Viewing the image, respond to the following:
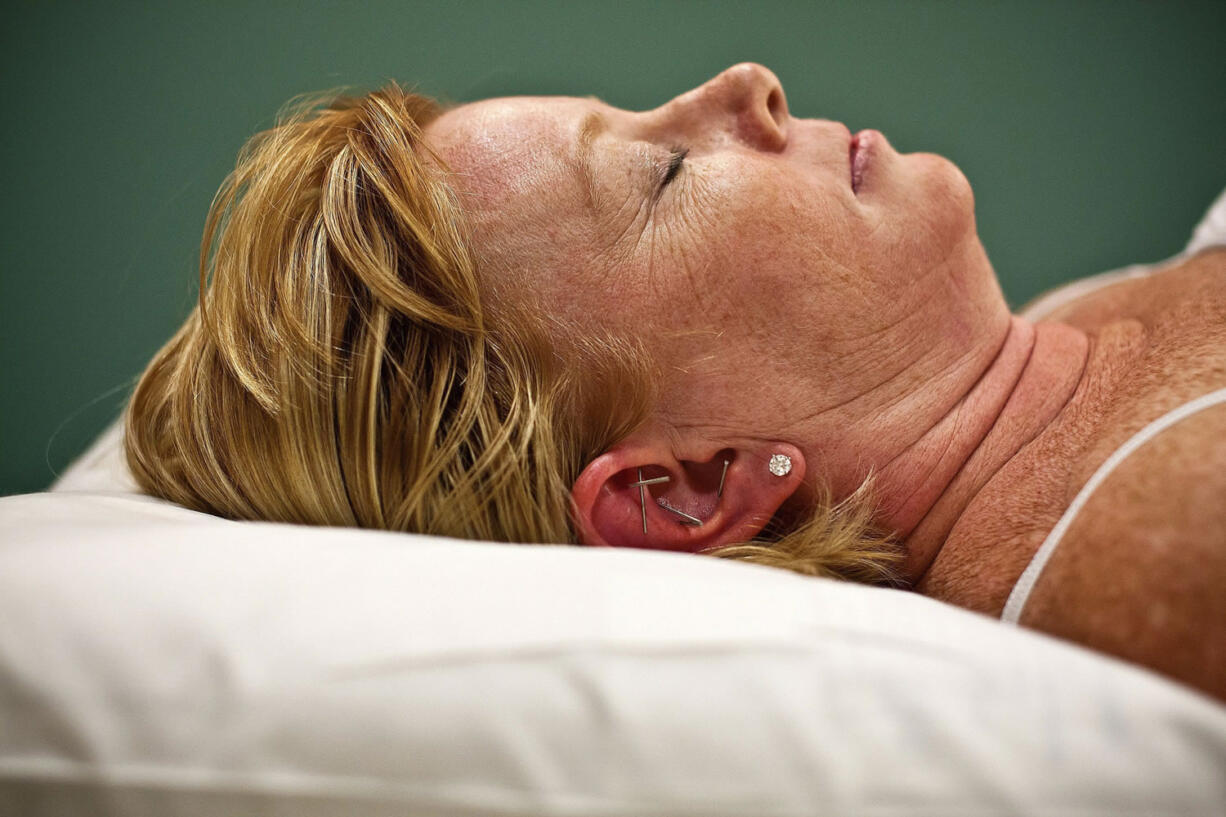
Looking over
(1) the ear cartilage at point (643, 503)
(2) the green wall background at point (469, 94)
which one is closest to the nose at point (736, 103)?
(1) the ear cartilage at point (643, 503)

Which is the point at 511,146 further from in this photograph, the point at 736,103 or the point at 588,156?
the point at 736,103

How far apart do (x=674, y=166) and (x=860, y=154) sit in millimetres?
234

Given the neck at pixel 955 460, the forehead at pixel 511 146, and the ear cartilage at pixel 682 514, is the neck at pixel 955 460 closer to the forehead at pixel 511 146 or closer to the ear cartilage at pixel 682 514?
the ear cartilage at pixel 682 514

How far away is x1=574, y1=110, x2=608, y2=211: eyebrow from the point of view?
824 millimetres

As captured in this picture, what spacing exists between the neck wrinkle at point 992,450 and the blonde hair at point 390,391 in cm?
4

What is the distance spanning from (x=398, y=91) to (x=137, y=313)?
1.09m

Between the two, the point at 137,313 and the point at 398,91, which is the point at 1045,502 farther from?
the point at 137,313

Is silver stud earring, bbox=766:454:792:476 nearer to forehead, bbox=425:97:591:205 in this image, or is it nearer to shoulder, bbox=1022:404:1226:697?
shoulder, bbox=1022:404:1226:697

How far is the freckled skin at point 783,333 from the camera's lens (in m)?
0.81

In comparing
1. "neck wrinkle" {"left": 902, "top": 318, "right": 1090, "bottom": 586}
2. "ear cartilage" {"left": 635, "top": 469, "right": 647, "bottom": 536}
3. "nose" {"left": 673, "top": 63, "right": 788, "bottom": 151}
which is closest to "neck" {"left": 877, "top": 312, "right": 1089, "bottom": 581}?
"neck wrinkle" {"left": 902, "top": 318, "right": 1090, "bottom": 586}

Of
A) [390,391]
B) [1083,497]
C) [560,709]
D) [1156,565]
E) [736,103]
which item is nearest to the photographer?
[560,709]

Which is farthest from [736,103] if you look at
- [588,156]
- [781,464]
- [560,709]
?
[560,709]

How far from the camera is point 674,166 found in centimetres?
87

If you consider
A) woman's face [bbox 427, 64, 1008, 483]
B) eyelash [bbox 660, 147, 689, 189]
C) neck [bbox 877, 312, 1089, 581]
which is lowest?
neck [bbox 877, 312, 1089, 581]
